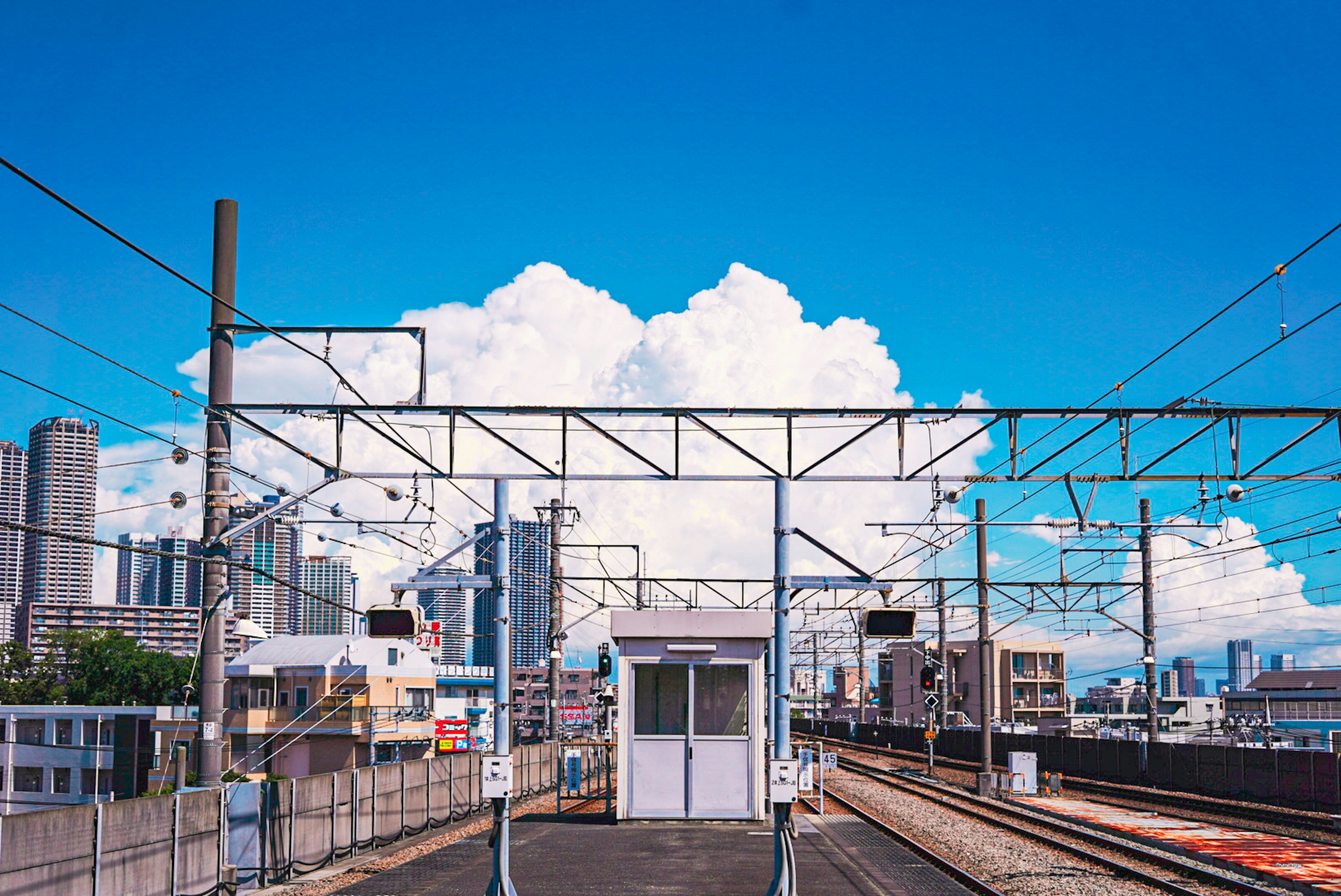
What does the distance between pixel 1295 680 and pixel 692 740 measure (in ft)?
357

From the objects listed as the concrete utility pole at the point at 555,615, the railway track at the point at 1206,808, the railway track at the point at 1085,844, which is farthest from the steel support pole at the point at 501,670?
the concrete utility pole at the point at 555,615

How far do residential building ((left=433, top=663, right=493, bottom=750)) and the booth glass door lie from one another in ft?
163

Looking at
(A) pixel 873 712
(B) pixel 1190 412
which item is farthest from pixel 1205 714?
(B) pixel 1190 412

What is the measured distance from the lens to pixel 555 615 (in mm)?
41062

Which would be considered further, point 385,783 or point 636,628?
point 385,783

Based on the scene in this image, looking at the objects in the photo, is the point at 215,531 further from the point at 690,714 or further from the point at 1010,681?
the point at 1010,681

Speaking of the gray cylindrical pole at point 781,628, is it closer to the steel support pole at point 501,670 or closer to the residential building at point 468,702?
the steel support pole at point 501,670

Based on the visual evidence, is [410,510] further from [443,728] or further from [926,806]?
[443,728]

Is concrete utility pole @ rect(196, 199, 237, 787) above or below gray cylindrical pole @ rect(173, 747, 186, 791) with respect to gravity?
above

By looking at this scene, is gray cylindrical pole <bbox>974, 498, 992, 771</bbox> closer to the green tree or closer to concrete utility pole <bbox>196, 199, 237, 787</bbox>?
concrete utility pole <bbox>196, 199, 237, 787</bbox>

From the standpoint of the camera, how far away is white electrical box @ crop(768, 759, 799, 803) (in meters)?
14.6

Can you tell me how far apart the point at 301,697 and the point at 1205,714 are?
81.4 m

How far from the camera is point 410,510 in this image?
78.3 ft

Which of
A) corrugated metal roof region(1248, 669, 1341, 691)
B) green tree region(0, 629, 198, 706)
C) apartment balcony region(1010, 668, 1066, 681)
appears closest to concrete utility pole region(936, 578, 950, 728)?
apartment balcony region(1010, 668, 1066, 681)
